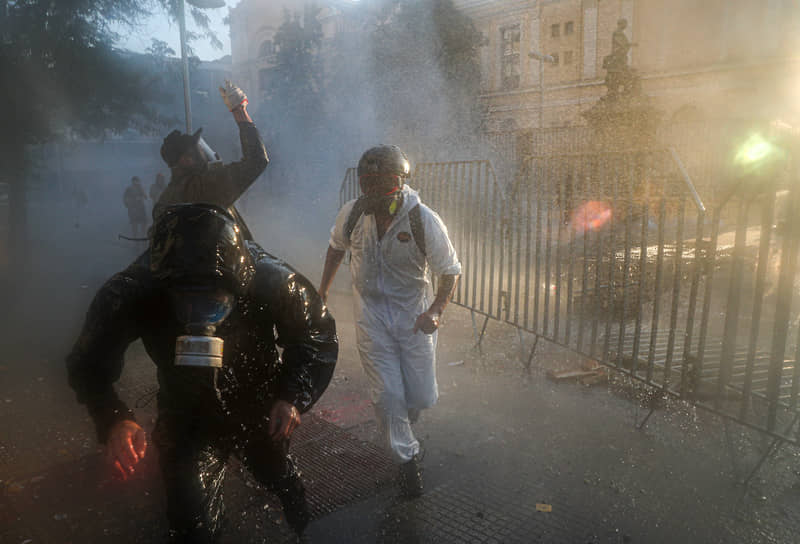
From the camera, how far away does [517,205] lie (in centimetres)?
553

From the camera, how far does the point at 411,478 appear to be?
3.39 m

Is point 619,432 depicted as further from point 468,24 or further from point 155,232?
point 468,24

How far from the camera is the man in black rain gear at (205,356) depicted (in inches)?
70.9

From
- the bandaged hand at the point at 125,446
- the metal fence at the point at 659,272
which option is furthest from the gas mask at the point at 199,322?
the metal fence at the point at 659,272

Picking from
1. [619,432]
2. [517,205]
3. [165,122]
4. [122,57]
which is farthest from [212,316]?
[165,122]

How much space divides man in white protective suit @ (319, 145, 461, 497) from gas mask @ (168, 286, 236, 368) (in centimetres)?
174

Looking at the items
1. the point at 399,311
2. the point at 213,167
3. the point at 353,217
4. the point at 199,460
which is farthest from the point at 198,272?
the point at 213,167

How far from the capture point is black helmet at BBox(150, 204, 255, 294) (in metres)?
1.78

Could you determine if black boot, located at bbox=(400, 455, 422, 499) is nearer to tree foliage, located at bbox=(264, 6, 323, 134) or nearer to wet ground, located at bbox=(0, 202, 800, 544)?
wet ground, located at bbox=(0, 202, 800, 544)

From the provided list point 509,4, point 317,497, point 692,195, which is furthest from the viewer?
point 509,4

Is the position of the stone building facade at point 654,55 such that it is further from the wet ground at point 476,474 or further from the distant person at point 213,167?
the distant person at point 213,167

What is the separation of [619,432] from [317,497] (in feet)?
7.36

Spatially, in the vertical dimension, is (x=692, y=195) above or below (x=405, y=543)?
above

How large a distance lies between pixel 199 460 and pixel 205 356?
69cm
